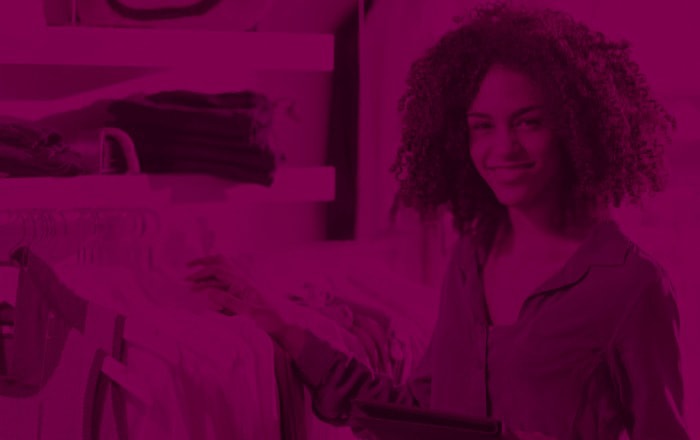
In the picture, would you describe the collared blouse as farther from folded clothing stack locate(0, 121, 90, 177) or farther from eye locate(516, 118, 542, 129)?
folded clothing stack locate(0, 121, 90, 177)

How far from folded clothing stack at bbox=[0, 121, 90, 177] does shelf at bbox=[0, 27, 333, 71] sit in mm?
112

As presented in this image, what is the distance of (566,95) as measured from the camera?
1.06 meters

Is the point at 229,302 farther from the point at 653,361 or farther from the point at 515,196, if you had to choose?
the point at 653,361

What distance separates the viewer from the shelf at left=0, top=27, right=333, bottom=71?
1406 mm

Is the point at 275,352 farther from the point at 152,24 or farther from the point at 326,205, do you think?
the point at 326,205

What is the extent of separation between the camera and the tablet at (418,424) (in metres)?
0.98

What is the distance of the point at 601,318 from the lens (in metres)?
1.05

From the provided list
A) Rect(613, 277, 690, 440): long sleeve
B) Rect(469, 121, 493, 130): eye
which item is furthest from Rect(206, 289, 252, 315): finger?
Rect(613, 277, 690, 440): long sleeve

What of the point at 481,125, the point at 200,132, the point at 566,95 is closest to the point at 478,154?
the point at 481,125

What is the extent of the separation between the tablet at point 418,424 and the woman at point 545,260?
119 mm

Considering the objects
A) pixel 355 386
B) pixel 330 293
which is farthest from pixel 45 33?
pixel 355 386

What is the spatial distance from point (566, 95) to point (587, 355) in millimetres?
316

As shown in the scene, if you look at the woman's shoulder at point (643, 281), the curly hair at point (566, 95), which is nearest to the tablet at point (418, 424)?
the woman's shoulder at point (643, 281)

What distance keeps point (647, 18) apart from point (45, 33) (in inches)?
52.1
